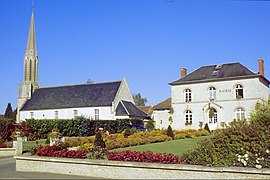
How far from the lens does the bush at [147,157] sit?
30.8ft

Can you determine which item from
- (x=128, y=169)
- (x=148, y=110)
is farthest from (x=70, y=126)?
(x=148, y=110)

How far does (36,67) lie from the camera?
6009cm

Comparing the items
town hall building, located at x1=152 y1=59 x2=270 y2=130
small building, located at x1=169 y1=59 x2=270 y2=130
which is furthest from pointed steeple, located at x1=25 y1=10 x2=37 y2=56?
small building, located at x1=169 y1=59 x2=270 y2=130

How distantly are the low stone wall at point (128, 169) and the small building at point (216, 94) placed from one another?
3154cm

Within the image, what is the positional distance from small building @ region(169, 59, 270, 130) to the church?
8.15m

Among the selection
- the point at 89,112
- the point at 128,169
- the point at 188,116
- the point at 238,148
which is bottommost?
the point at 128,169

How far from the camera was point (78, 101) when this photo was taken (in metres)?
49.2

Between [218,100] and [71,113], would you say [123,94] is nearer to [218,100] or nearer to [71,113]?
[71,113]

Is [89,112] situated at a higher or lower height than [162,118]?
higher

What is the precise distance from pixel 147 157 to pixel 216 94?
107 ft

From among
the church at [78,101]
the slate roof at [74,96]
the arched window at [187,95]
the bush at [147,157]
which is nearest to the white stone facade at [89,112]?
the church at [78,101]

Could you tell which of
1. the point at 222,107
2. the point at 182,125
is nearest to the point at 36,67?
the point at 182,125

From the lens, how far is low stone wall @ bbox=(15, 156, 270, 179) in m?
7.86

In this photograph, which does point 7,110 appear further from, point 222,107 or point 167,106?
point 222,107
